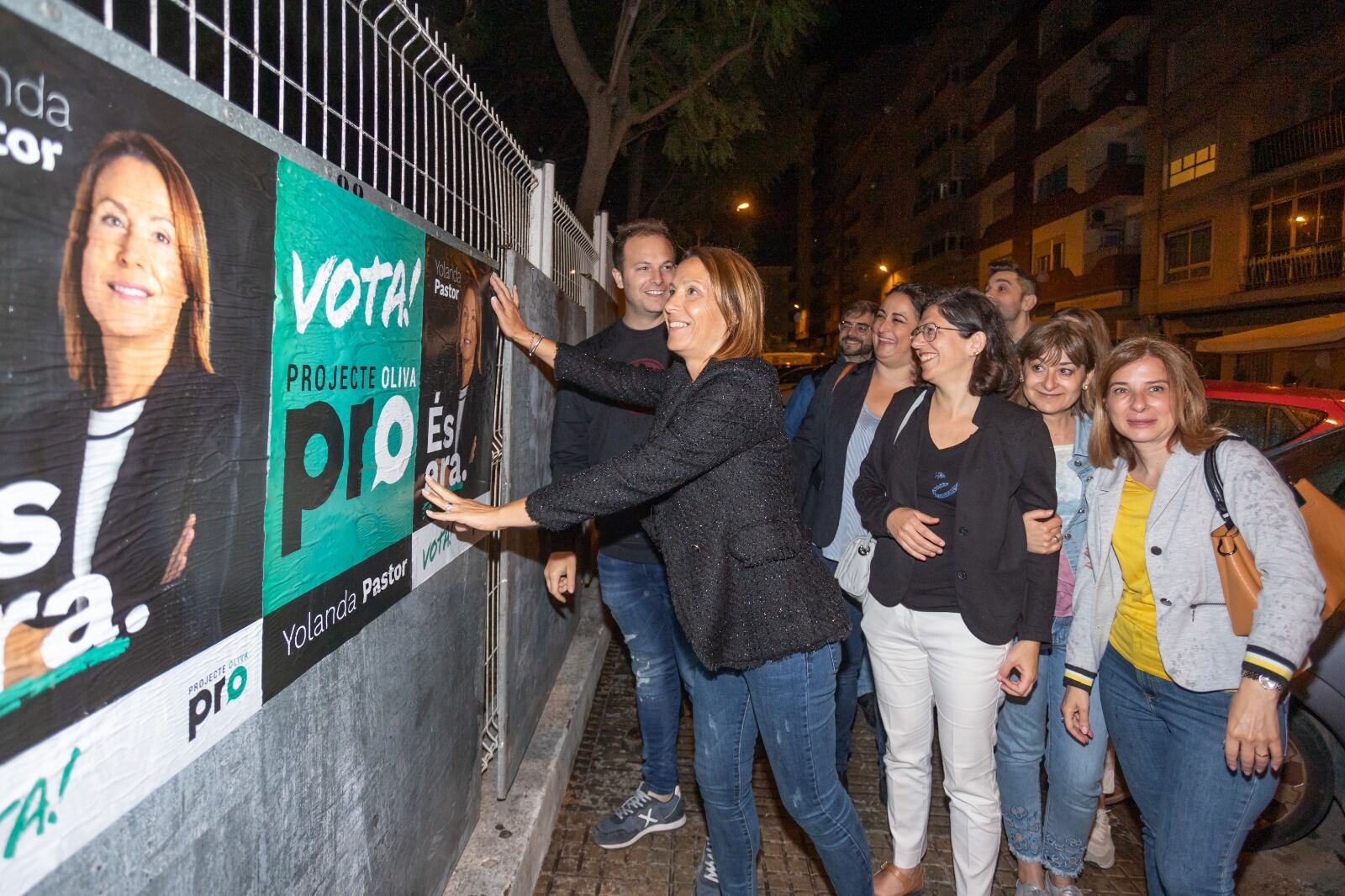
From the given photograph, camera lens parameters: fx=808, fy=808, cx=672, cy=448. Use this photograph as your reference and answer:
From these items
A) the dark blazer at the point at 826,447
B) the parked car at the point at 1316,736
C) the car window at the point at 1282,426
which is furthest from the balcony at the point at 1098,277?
the dark blazer at the point at 826,447

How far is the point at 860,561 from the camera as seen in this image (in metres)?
3.17

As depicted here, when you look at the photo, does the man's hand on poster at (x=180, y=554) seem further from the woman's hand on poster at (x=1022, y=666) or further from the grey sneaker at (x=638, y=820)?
the grey sneaker at (x=638, y=820)

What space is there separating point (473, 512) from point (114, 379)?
1.26 meters

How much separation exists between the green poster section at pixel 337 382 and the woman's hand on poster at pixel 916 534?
1.68 m

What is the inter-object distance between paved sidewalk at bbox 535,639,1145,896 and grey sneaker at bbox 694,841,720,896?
244mm

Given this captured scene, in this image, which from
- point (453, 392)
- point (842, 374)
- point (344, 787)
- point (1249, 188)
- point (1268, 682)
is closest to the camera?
point (344, 787)

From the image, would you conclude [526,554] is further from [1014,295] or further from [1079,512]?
[1014,295]

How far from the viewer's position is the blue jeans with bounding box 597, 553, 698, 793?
3512 millimetres

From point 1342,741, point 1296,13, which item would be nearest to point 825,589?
point 1342,741

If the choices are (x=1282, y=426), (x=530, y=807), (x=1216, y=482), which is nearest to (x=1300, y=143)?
(x=1282, y=426)

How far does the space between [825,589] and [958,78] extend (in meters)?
48.0

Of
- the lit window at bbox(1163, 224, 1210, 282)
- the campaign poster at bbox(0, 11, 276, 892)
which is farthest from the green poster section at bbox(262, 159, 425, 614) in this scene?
the lit window at bbox(1163, 224, 1210, 282)

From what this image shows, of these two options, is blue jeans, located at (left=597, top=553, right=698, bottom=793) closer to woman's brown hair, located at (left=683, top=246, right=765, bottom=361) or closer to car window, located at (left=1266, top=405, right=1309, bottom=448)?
woman's brown hair, located at (left=683, top=246, right=765, bottom=361)

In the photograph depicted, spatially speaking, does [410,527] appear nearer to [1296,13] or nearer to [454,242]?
[454,242]
